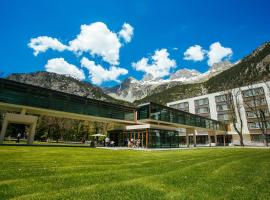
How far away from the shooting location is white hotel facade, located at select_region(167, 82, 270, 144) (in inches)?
2338

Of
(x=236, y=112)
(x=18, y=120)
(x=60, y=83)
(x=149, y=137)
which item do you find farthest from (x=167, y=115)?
Result: (x=60, y=83)

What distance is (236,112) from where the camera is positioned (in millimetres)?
65312

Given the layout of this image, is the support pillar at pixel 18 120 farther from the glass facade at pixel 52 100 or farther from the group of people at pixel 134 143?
the group of people at pixel 134 143

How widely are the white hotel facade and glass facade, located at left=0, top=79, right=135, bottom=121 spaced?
37.6 meters

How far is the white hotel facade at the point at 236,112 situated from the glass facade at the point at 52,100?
37559 millimetres

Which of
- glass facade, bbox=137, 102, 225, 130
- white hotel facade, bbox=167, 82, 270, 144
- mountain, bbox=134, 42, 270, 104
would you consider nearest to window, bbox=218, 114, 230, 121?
white hotel facade, bbox=167, 82, 270, 144

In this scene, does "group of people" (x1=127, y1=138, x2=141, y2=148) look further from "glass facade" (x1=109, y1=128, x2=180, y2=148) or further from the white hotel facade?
the white hotel facade

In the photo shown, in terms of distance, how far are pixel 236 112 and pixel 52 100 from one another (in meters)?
60.5

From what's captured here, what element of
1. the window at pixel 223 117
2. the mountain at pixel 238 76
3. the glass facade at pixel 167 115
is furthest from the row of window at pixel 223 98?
the mountain at pixel 238 76

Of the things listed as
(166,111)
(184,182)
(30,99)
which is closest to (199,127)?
(166,111)

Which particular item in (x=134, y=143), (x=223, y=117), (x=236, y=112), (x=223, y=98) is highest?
(x=223, y=98)

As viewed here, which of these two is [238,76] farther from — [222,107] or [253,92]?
[253,92]

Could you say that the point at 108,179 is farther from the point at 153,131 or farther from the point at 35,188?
the point at 153,131

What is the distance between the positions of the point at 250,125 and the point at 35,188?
231ft
